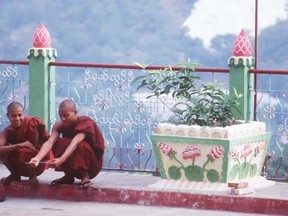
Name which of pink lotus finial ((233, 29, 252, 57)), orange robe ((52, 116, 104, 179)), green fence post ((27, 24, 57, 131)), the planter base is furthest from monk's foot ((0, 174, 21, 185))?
pink lotus finial ((233, 29, 252, 57))

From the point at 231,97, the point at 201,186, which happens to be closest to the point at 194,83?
the point at 231,97

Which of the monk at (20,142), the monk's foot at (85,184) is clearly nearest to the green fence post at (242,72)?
the monk's foot at (85,184)

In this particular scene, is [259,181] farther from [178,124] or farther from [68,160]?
[68,160]

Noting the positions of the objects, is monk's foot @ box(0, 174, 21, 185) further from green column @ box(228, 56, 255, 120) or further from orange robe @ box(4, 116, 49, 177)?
green column @ box(228, 56, 255, 120)

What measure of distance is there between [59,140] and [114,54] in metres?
8.59

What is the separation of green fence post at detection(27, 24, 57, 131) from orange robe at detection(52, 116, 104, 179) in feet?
6.23

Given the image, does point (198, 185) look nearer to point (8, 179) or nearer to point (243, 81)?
point (243, 81)

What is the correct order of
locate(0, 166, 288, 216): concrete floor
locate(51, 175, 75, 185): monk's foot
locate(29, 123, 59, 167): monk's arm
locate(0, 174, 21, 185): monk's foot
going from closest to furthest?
locate(0, 166, 288, 216): concrete floor → locate(29, 123, 59, 167): monk's arm → locate(51, 175, 75, 185): monk's foot → locate(0, 174, 21, 185): monk's foot

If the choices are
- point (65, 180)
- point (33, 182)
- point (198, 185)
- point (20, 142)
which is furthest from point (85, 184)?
point (198, 185)

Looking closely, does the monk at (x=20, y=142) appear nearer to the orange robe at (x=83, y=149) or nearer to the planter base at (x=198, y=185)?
the orange robe at (x=83, y=149)

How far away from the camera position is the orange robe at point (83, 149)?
1043 centimetres

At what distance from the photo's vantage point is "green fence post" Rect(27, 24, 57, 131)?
12438mm

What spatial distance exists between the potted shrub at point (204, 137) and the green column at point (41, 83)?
1865 mm

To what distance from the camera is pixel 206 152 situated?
409 inches
